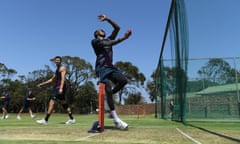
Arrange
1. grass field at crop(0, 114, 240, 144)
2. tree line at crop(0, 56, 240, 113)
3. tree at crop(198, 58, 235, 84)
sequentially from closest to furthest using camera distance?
grass field at crop(0, 114, 240, 144)
tree at crop(198, 58, 235, 84)
tree line at crop(0, 56, 240, 113)

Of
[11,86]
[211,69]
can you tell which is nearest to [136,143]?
[211,69]

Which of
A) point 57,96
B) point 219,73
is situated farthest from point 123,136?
point 219,73

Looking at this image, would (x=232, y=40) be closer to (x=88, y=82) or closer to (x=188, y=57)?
(x=188, y=57)

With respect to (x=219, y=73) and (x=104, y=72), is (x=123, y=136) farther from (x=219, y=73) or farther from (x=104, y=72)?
(x=219, y=73)

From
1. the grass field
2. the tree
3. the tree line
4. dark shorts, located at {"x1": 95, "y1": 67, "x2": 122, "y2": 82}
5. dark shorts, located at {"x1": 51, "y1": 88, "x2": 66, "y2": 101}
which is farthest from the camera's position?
the tree line

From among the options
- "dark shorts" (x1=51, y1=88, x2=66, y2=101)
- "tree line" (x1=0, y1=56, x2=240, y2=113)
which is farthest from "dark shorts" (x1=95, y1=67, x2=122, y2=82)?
"tree line" (x1=0, y1=56, x2=240, y2=113)

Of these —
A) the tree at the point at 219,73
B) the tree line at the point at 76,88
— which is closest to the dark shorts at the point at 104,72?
the tree at the point at 219,73

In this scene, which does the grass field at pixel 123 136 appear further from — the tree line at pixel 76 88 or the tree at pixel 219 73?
the tree line at pixel 76 88

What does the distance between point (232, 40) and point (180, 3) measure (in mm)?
1859

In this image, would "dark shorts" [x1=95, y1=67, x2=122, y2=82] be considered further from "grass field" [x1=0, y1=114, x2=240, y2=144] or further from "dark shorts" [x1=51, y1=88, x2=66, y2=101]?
"dark shorts" [x1=51, y1=88, x2=66, y2=101]

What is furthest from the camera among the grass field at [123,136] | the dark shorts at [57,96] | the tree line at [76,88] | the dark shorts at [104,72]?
the tree line at [76,88]

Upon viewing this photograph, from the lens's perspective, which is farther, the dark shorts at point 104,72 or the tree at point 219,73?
the tree at point 219,73

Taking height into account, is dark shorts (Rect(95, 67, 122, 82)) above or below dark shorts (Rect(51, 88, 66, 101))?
above

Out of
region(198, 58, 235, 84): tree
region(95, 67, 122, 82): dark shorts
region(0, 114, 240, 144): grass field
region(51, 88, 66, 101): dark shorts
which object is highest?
region(198, 58, 235, 84): tree
